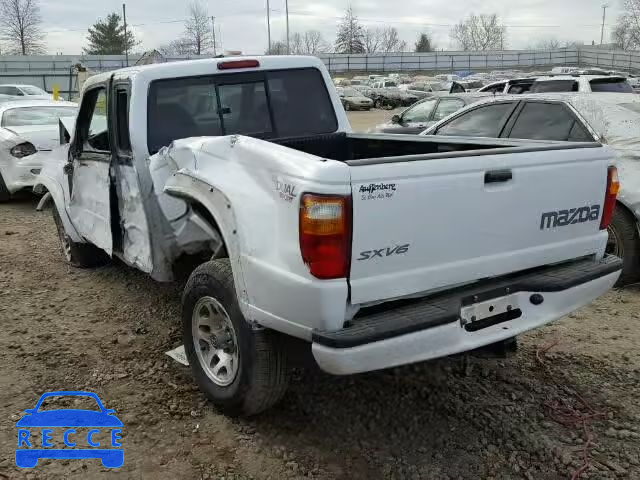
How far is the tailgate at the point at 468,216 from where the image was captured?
268 centimetres

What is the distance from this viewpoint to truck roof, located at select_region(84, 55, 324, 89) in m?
4.23

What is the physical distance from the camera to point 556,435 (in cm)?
328

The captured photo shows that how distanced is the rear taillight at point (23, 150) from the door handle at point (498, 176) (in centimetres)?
827

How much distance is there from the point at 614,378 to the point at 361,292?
215 cm

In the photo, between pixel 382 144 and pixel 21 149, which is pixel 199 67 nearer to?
pixel 382 144

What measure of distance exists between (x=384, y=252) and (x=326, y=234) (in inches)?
11.4

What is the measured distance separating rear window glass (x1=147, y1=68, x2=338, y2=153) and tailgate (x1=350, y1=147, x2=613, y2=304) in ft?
6.68

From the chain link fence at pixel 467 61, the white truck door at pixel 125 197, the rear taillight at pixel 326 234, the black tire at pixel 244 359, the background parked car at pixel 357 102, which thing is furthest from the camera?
the chain link fence at pixel 467 61

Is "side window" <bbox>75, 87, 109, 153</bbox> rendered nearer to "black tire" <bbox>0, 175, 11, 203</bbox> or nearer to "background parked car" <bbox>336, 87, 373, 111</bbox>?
"black tire" <bbox>0, 175, 11, 203</bbox>

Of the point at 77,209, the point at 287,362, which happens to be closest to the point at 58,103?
the point at 77,209

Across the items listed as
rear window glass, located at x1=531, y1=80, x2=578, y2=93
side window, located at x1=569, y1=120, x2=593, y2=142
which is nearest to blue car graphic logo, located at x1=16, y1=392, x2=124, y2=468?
side window, located at x1=569, y1=120, x2=593, y2=142

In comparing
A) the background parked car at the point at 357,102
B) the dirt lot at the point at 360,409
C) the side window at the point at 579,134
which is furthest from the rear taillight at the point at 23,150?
the background parked car at the point at 357,102

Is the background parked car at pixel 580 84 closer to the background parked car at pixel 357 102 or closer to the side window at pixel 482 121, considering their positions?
the side window at pixel 482 121

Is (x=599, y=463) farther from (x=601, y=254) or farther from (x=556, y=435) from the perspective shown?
(x=601, y=254)
